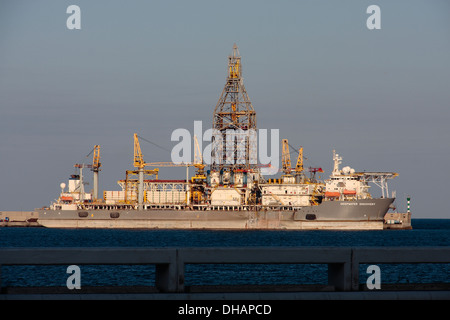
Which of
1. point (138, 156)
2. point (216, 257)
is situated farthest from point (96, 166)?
point (216, 257)

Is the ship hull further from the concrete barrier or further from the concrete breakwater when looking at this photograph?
the concrete barrier

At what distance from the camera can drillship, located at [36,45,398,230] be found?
395 ft

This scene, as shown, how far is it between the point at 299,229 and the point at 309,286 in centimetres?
10838

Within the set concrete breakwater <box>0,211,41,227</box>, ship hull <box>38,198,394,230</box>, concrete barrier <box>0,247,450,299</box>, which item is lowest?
concrete breakwater <box>0,211,41,227</box>

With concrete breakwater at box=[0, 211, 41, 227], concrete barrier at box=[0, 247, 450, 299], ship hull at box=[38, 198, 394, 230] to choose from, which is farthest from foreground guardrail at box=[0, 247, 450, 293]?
concrete breakwater at box=[0, 211, 41, 227]

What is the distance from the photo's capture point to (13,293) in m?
12.5

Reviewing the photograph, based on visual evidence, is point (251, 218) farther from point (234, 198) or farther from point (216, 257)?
point (216, 257)

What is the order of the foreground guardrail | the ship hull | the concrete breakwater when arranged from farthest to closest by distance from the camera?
the concrete breakwater, the ship hull, the foreground guardrail

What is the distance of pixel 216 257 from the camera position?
490 inches

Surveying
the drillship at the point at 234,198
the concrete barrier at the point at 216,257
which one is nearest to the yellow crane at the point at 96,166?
the drillship at the point at 234,198

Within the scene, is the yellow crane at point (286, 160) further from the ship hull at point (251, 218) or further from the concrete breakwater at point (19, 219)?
the concrete breakwater at point (19, 219)
